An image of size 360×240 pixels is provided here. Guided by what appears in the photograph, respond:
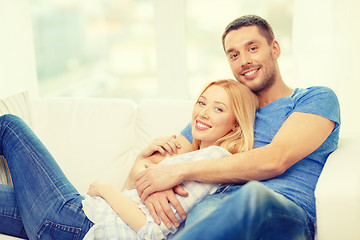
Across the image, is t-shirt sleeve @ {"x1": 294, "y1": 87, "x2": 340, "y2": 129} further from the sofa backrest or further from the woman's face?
the sofa backrest

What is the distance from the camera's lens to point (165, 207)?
1.41 metres

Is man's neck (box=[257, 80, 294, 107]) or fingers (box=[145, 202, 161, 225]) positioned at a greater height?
man's neck (box=[257, 80, 294, 107])

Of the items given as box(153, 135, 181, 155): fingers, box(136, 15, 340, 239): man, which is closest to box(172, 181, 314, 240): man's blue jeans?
box(136, 15, 340, 239): man

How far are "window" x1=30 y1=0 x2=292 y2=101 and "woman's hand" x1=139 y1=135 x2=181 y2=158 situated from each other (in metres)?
1.13

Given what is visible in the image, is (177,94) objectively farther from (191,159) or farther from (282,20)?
(191,159)

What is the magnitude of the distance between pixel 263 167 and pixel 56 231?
0.81 meters

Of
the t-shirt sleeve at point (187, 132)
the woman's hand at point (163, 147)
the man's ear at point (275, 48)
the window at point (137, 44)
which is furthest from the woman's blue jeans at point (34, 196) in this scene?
the window at point (137, 44)

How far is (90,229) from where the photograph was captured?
4.69 ft

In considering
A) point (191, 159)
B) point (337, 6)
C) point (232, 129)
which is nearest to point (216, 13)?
point (337, 6)

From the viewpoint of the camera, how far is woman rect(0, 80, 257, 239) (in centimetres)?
146

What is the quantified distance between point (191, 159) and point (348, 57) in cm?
128

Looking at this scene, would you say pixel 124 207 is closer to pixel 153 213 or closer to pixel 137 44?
pixel 153 213

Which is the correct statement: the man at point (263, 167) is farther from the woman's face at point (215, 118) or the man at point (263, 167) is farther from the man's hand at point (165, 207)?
the woman's face at point (215, 118)

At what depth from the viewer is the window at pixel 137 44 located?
2814 millimetres
